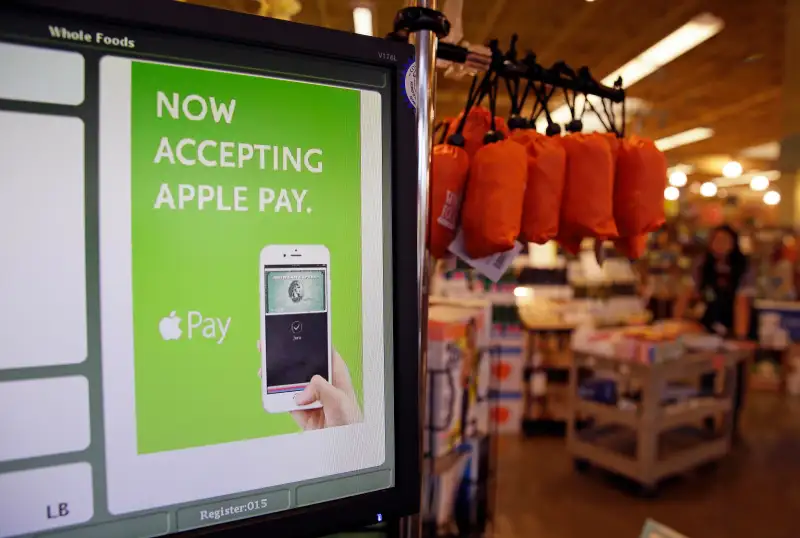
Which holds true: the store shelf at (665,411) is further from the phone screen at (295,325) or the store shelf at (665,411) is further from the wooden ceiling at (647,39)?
the phone screen at (295,325)

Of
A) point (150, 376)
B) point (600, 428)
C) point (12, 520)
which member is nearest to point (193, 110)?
point (150, 376)

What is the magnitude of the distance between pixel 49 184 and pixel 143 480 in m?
0.25

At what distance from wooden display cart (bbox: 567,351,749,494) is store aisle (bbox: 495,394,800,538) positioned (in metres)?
0.13

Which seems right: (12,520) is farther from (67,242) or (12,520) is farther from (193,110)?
(193,110)

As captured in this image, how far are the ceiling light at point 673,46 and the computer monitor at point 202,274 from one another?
3.29m

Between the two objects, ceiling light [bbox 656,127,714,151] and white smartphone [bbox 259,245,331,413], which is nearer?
white smartphone [bbox 259,245,331,413]

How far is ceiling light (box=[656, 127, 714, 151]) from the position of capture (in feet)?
23.0

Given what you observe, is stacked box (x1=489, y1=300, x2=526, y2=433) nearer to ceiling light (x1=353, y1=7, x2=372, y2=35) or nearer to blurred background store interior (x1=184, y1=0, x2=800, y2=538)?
blurred background store interior (x1=184, y1=0, x2=800, y2=538)

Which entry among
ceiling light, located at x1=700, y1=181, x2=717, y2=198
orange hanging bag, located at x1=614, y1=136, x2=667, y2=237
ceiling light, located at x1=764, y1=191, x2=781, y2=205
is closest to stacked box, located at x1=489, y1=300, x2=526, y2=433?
orange hanging bag, located at x1=614, y1=136, x2=667, y2=237

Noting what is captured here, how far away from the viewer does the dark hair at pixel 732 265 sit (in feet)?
13.8

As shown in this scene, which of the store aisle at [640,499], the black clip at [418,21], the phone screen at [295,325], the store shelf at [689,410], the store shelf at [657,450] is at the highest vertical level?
the black clip at [418,21]

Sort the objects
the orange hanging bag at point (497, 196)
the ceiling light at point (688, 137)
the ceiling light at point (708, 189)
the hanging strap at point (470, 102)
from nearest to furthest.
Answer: the orange hanging bag at point (497, 196), the hanging strap at point (470, 102), the ceiling light at point (688, 137), the ceiling light at point (708, 189)

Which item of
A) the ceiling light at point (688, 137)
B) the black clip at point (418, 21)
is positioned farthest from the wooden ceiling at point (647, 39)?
the black clip at point (418, 21)

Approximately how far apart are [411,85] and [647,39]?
160 inches
